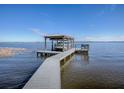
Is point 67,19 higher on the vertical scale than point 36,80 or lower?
higher

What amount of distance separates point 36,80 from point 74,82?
1.79 metres

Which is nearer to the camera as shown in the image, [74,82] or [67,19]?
[74,82]

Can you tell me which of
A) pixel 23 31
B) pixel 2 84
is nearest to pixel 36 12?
pixel 23 31

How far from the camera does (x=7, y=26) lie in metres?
24.3
